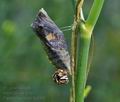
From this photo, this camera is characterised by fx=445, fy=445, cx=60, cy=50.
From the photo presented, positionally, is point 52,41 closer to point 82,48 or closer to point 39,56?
point 82,48

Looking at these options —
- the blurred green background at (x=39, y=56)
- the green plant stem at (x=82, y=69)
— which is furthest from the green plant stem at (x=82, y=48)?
the blurred green background at (x=39, y=56)

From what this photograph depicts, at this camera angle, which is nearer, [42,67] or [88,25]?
[88,25]

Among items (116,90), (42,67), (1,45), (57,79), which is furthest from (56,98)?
(57,79)

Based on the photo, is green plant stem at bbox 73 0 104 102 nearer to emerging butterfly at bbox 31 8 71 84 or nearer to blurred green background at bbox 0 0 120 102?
emerging butterfly at bbox 31 8 71 84

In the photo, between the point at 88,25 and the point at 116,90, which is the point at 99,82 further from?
the point at 88,25

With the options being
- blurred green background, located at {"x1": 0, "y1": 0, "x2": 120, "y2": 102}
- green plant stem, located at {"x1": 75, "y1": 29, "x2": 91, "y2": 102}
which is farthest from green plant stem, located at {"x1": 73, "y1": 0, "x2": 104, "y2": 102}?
blurred green background, located at {"x1": 0, "y1": 0, "x2": 120, "y2": 102}

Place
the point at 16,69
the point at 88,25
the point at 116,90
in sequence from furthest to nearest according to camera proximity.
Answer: the point at 116,90, the point at 16,69, the point at 88,25

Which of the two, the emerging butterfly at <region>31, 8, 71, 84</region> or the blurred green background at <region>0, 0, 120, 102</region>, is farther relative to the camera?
the blurred green background at <region>0, 0, 120, 102</region>
